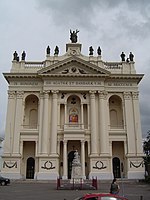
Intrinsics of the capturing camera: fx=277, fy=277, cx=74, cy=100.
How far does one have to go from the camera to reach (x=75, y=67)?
4569 cm

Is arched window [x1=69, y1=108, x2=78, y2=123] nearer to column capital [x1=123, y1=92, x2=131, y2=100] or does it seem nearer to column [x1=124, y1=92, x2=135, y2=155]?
column [x1=124, y1=92, x2=135, y2=155]

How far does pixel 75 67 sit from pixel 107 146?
13804 mm

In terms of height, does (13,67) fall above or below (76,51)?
below

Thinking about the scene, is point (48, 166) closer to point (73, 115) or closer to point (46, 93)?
point (73, 115)

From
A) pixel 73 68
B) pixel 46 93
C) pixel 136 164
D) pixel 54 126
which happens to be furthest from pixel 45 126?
pixel 136 164

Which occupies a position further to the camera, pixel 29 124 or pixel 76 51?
pixel 76 51

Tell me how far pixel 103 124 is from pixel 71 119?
552 centimetres

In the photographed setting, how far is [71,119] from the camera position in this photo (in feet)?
149

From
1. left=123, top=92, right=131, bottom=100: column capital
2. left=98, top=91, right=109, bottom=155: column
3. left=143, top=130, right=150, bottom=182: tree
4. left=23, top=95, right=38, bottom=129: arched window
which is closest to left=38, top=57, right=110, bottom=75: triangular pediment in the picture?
left=98, top=91, right=109, bottom=155: column

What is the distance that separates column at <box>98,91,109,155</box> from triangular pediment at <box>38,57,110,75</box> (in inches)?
150

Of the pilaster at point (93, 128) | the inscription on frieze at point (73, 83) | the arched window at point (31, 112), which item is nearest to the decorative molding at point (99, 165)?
the pilaster at point (93, 128)

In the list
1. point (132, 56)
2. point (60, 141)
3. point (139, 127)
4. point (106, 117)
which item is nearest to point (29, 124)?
point (60, 141)

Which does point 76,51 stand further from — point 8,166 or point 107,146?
point 8,166

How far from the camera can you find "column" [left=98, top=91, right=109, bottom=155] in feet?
139
